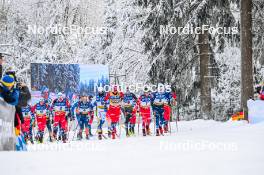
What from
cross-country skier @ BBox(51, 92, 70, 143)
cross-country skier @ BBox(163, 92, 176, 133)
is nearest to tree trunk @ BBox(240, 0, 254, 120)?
cross-country skier @ BBox(163, 92, 176, 133)

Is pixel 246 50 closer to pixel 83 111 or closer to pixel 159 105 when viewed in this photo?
pixel 159 105

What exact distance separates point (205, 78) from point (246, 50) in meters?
6.05

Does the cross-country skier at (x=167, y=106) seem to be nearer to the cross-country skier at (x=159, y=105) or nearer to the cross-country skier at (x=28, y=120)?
the cross-country skier at (x=159, y=105)

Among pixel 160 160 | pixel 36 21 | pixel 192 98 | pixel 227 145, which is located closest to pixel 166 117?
pixel 192 98

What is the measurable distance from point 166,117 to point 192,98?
6836 millimetres

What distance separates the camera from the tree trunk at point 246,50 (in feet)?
51.2

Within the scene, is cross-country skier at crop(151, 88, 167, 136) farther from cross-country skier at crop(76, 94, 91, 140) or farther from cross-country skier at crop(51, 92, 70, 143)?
cross-country skier at crop(51, 92, 70, 143)

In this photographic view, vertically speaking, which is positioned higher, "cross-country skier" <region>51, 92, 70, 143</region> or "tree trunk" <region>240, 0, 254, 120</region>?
"tree trunk" <region>240, 0, 254, 120</region>

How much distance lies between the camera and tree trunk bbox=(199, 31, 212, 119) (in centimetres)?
2189

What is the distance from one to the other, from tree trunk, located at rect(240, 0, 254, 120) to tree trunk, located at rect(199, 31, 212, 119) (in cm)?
563

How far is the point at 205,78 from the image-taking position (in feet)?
71.5

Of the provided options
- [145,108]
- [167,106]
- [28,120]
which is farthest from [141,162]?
[28,120]

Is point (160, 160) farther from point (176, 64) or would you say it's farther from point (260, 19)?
point (176, 64)

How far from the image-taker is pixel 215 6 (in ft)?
67.4
